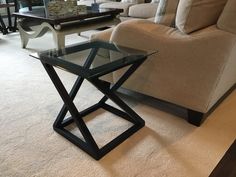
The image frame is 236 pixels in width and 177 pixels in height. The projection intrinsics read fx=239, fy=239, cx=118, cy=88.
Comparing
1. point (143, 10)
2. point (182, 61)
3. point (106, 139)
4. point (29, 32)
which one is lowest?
point (106, 139)

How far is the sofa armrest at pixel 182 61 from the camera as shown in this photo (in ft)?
4.86

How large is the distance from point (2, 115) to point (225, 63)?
63.9 inches

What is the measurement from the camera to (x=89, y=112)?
6.06 feet

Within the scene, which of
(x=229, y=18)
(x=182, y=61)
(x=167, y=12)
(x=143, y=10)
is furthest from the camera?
(x=143, y=10)

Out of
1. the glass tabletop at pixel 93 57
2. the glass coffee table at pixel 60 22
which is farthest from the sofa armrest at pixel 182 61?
the glass coffee table at pixel 60 22

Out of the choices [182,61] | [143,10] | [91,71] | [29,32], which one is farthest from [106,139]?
[143,10]

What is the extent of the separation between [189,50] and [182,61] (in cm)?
9

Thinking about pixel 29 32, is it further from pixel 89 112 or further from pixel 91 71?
pixel 91 71

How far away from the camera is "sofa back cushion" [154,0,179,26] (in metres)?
1.76

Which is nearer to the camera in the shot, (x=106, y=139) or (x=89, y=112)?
(x=106, y=139)

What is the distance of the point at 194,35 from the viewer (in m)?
1.55

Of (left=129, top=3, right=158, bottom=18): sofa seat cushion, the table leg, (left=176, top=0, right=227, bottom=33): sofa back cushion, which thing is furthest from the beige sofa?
(left=129, top=3, right=158, bottom=18): sofa seat cushion

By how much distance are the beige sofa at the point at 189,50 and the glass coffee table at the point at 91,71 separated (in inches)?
5.3

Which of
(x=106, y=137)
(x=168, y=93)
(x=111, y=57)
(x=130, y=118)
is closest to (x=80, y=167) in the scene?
(x=106, y=137)
